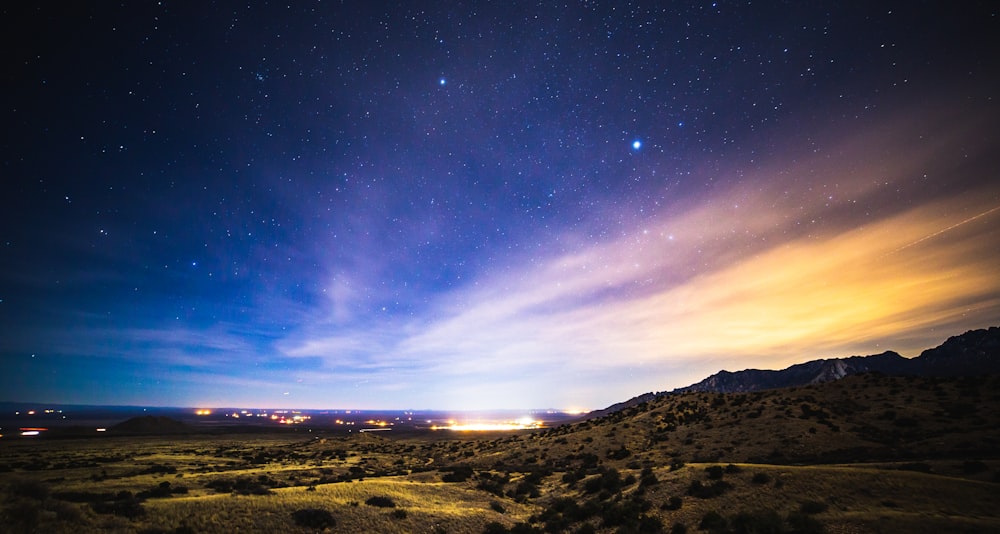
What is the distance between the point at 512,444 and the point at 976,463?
4419 centimetres

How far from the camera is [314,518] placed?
64.0 feet

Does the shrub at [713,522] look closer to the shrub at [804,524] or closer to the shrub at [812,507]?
the shrub at [804,524]

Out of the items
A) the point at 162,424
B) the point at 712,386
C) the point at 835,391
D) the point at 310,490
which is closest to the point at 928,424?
the point at 835,391

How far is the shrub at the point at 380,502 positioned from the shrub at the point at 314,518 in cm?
307

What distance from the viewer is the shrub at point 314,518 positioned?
1905 cm

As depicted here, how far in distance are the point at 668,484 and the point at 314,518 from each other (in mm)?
18884

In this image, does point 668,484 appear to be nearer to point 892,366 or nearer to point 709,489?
point 709,489

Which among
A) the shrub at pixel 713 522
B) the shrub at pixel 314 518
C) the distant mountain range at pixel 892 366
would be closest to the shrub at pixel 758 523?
the shrub at pixel 713 522

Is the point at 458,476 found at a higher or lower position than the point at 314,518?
lower

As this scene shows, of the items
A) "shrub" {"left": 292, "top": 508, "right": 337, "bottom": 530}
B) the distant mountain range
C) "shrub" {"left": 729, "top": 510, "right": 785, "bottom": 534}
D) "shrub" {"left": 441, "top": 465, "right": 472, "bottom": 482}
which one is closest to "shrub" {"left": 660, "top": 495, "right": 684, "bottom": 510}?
"shrub" {"left": 729, "top": 510, "right": 785, "bottom": 534}

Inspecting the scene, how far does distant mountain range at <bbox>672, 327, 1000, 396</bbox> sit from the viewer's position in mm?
117425

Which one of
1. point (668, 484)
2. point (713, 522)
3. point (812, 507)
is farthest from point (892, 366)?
point (713, 522)

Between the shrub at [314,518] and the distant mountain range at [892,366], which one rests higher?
the distant mountain range at [892,366]

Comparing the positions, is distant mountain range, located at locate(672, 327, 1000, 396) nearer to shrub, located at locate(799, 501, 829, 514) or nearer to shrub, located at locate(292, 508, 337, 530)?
shrub, located at locate(799, 501, 829, 514)
